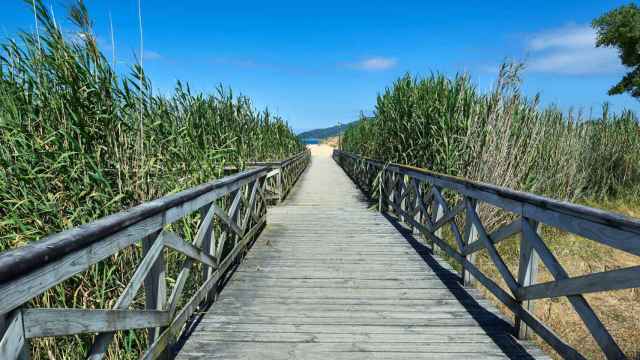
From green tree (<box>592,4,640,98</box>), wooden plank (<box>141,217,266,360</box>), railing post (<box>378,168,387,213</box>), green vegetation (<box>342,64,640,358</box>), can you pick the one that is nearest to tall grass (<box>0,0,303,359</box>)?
wooden plank (<box>141,217,266,360</box>)

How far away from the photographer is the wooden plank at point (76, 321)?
4.12 ft

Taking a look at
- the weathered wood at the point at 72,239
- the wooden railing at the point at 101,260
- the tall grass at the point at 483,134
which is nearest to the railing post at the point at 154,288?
the wooden railing at the point at 101,260

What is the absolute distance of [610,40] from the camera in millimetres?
16453

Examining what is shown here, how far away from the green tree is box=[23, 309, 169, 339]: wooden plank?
66.6 ft

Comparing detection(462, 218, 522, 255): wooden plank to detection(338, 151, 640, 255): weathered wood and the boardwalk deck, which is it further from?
the boardwalk deck

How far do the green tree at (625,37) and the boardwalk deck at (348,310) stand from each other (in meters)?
16.6

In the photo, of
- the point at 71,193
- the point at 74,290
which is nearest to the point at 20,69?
the point at 71,193

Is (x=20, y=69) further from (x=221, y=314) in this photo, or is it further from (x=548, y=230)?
(x=548, y=230)

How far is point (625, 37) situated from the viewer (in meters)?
15.8

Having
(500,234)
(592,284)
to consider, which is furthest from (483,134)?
(592,284)

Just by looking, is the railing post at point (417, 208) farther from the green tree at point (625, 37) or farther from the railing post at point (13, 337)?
the green tree at point (625, 37)

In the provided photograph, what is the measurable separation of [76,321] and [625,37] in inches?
819

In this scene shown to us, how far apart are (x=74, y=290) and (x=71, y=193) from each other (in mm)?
720

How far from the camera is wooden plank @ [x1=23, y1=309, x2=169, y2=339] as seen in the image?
1.26 metres
